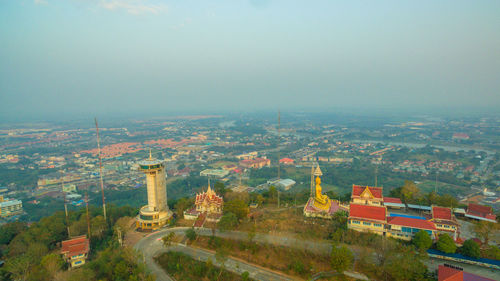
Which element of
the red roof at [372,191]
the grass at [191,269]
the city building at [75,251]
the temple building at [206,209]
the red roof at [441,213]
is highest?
the red roof at [372,191]

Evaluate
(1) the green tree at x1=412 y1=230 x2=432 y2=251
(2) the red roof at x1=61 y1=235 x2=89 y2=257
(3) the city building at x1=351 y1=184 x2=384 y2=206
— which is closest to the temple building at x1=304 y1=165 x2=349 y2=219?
(3) the city building at x1=351 y1=184 x2=384 y2=206

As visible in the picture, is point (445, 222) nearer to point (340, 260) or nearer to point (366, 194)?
point (366, 194)

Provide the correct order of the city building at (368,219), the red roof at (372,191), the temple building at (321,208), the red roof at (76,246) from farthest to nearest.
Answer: the red roof at (372,191), the temple building at (321,208), the red roof at (76,246), the city building at (368,219)

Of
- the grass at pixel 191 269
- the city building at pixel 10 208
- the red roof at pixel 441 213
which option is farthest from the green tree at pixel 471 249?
the city building at pixel 10 208

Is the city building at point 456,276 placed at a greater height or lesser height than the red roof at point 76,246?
greater

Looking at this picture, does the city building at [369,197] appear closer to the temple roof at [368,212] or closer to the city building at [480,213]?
the temple roof at [368,212]

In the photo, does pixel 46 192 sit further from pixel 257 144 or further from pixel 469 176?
pixel 469 176

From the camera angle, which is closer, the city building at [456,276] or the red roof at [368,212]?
the city building at [456,276]

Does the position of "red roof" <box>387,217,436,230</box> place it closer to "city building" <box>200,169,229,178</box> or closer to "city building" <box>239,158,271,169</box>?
"city building" <box>200,169,229,178</box>

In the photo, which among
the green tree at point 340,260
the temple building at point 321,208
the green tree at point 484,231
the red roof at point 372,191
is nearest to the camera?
the green tree at point 340,260
